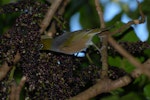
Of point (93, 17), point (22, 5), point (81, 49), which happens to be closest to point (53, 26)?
point (22, 5)

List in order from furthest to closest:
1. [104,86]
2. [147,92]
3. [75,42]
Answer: [147,92]
[75,42]
[104,86]

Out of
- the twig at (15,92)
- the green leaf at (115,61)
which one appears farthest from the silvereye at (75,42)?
the green leaf at (115,61)

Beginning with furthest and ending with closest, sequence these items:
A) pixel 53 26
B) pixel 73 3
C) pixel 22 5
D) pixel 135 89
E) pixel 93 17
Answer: pixel 93 17
pixel 73 3
pixel 53 26
pixel 135 89
pixel 22 5

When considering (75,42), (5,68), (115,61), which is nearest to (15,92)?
(5,68)

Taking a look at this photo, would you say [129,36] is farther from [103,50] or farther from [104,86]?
[104,86]

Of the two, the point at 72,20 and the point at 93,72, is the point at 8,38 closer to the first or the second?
the point at 93,72

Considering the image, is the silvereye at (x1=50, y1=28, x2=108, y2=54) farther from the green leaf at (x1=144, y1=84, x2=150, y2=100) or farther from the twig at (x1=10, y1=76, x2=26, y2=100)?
the green leaf at (x1=144, y1=84, x2=150, y2=100)

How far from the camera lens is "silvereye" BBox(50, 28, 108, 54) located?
3.68 ft

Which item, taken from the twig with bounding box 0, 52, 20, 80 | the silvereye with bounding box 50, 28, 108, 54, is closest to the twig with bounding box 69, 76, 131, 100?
the silvereye with bounding box 50, 28, 108, 54

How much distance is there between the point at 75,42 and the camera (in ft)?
3.71

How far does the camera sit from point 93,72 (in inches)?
44.0

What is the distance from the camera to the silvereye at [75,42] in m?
1.12

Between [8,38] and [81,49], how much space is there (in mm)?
220

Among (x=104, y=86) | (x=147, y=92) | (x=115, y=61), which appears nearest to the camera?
(x=104, y=86)
